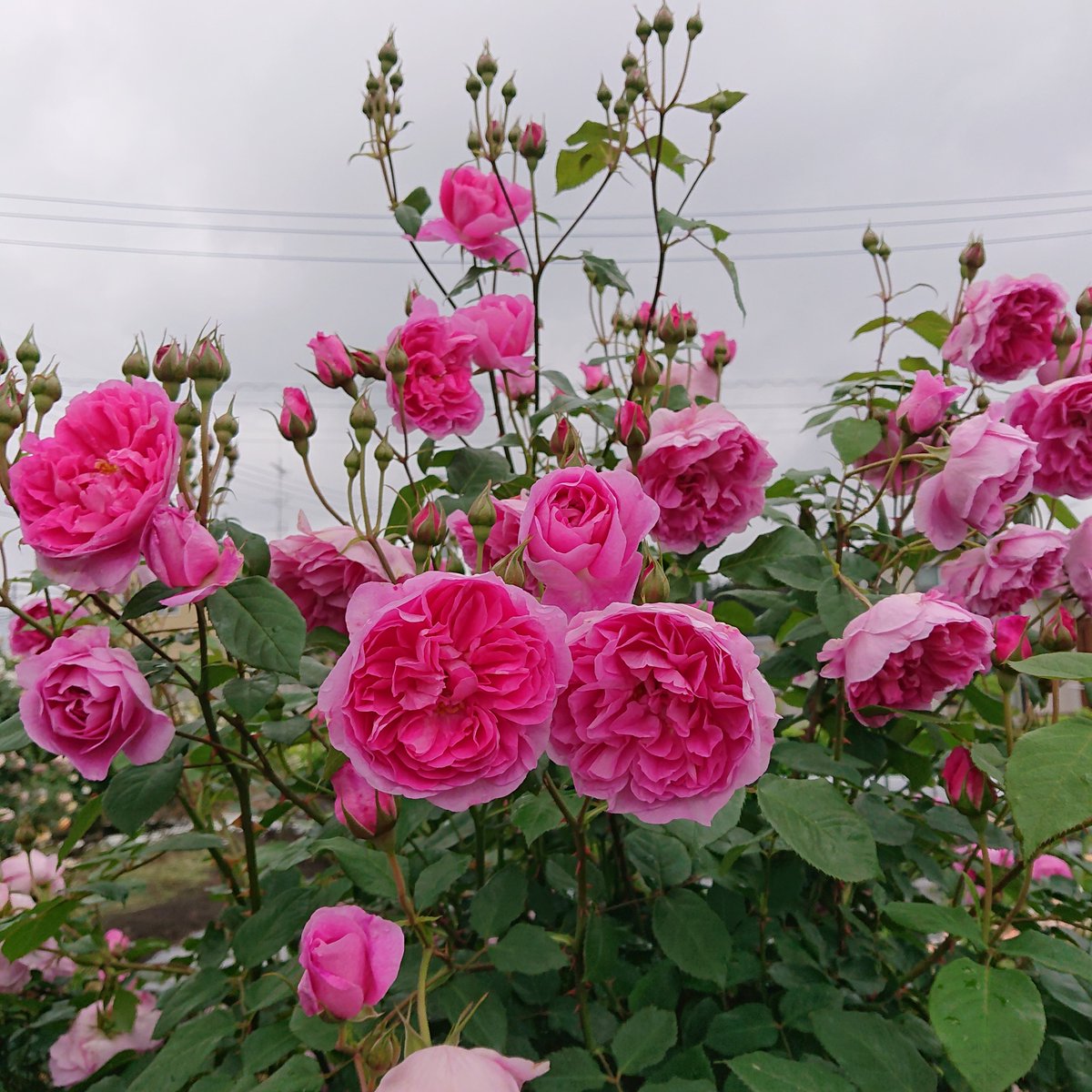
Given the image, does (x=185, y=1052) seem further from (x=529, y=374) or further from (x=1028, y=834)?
(x=529, y=374)

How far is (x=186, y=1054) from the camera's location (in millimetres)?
700

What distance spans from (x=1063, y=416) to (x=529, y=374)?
1.96 ft

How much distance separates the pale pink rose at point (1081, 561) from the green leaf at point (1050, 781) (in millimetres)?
358

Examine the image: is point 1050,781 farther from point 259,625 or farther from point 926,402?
point 259,625

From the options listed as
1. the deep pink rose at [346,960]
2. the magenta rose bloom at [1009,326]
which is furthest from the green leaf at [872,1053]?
the magenta rose bloom at [1009,326]

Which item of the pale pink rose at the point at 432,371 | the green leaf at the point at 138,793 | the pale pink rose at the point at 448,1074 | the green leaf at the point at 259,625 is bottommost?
the green leaf at the point at 138,793

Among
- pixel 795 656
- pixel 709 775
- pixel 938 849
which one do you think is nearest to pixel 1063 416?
pixel 795 656

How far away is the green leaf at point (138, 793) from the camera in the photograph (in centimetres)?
76

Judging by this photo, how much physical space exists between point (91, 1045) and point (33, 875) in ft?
0.93

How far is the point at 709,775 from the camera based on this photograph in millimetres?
507

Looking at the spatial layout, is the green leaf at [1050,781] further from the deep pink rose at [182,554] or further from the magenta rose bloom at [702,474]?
the deep pink rose at [182,554]

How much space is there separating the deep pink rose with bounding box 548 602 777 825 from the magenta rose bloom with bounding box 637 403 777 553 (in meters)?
0.31

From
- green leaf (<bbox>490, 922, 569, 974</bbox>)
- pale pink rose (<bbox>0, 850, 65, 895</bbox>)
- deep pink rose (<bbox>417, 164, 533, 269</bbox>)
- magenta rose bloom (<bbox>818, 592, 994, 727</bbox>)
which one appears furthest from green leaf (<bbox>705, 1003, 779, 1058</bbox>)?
pale pink rose (<bbox>0, 850, 65, 895</bbox>)

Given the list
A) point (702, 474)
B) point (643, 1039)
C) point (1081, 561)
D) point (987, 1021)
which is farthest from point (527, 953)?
point (1081, 561)
